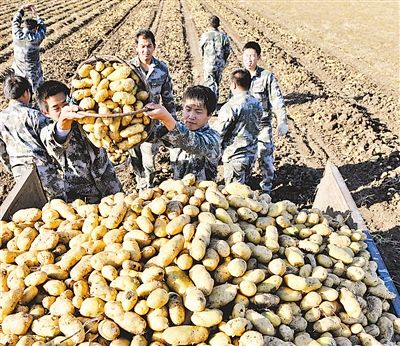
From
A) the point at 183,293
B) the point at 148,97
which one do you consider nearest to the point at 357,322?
the point at 183,293

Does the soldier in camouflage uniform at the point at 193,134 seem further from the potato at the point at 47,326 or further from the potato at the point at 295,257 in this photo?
the potato at the point at 47,326

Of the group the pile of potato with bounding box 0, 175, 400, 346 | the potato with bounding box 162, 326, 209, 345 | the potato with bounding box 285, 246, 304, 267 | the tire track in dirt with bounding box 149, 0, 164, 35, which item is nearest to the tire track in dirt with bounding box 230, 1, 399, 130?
Result: the tire track in dirt with bounding box 149, 0, 164, 35

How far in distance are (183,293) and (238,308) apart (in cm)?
32

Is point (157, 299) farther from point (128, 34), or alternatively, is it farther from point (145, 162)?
point (128, 34)

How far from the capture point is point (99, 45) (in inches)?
613

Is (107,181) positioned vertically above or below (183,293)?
below

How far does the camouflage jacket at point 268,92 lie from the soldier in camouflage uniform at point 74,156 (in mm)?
2651

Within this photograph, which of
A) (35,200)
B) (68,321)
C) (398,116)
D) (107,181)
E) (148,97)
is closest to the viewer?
(68,321)

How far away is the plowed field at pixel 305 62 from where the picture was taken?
6.85 m

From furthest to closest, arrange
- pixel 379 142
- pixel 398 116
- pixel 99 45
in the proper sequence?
pixel 99 45, pixel 398 116, pixel 379 142

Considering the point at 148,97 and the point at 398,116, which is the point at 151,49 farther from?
the point at 398,116

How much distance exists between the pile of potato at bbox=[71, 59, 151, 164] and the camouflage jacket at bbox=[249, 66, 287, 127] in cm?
343

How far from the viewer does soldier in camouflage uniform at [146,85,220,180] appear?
10.8 feet

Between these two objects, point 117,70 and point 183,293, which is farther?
point 117,70
